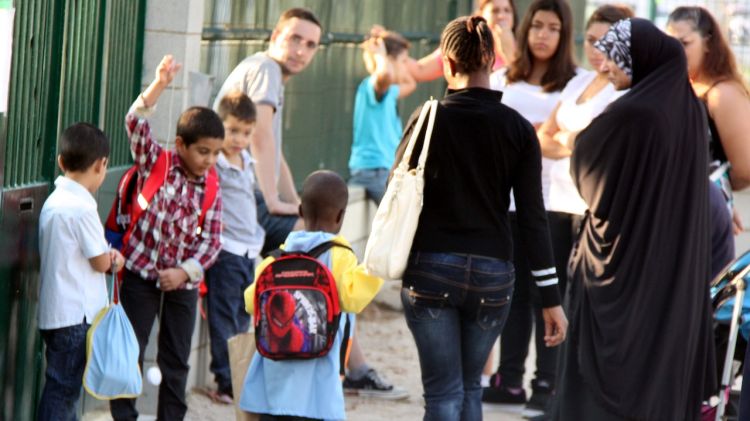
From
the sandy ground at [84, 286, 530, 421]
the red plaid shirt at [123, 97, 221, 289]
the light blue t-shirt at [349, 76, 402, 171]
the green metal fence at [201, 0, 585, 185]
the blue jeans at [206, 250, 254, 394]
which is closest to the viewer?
the red plaid shirt at [123, 97, 221, 289]

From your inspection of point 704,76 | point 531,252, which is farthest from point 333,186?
point 704,76

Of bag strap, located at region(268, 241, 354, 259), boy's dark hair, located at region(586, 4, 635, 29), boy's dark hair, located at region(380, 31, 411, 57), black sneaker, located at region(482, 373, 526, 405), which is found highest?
boy's dark hair, located at region(586, 4, 635, 29)

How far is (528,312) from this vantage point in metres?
7.77

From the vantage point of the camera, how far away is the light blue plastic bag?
568 cm

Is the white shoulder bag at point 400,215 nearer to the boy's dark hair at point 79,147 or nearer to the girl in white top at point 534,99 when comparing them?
the boy's dark hair at point 79,147

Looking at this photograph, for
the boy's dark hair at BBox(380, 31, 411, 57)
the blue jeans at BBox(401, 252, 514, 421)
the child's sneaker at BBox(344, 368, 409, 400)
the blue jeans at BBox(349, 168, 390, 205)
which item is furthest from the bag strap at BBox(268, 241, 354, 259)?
the blue jeans at BBox(349, 168, 390, 205)

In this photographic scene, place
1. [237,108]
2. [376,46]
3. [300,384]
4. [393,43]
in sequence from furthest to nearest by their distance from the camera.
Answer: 1. [393,43]
2. [376,46]
3. [237,108]
4. [300,384]

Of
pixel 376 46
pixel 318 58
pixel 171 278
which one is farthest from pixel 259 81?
pixel 376 46

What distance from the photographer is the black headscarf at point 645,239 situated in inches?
226

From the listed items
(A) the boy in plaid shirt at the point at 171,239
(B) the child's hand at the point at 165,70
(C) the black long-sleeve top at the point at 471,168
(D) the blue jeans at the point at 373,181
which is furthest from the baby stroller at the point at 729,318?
(D) the blue jeans at the point at 373,181

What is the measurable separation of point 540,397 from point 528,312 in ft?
1.48

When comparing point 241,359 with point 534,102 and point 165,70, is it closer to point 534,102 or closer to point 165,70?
point 165,70

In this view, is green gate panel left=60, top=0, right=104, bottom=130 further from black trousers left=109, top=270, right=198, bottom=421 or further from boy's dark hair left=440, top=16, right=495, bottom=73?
boy's dark hair left=440, top=16, right=495, bottom=73

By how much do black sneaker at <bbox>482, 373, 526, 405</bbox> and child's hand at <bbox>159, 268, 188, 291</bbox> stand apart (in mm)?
2260
